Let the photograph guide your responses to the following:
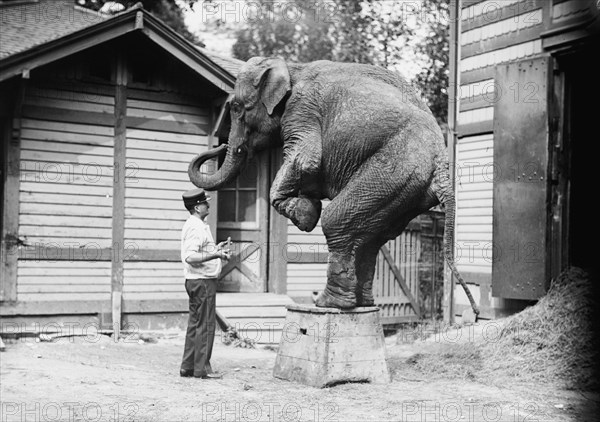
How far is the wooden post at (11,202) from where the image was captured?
32.7 ft

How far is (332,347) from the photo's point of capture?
657 centimetres

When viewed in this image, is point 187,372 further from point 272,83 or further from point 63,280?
point 63,280

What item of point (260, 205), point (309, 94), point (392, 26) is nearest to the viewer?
point (309, 94)

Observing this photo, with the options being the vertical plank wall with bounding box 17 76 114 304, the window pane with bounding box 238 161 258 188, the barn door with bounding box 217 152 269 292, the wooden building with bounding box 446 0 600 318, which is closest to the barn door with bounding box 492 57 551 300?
the wooden building with bounding box 446 0 600 318

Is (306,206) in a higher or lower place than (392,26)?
lower

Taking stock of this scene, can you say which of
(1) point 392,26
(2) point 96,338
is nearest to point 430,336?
(2) point 96,338

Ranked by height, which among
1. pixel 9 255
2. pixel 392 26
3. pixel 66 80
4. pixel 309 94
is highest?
pixel 392 26

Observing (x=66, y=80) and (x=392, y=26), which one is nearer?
(x=66, y=80)

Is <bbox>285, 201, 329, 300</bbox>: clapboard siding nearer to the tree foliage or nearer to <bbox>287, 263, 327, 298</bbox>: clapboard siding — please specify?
<bbox>287, 263, 327, 298</bbox>: clapboard siding

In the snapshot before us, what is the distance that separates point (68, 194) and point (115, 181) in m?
0.69

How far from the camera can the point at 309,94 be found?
22.1ft

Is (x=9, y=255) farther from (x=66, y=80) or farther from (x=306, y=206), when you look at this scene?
(x=306, y=206)

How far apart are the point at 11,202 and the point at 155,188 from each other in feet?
6.65

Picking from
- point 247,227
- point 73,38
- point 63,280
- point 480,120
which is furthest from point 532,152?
point 63,280
